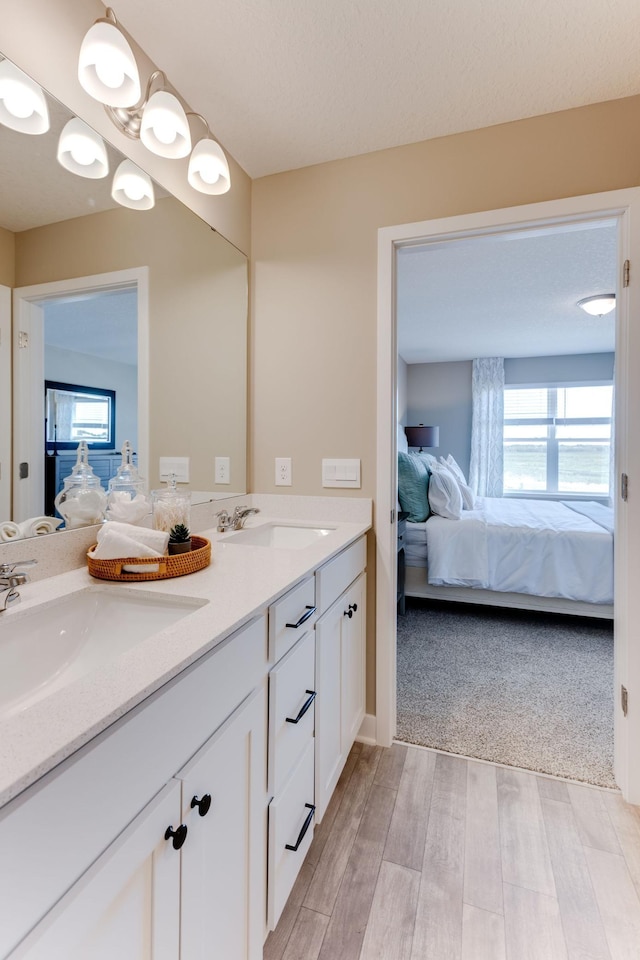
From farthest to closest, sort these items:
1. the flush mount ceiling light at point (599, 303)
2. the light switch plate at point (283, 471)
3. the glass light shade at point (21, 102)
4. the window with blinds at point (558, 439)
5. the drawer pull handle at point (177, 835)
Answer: the window with blinds at point (558, 439) → the flush mount ceiling light at point (599, 303) → the light switch plate at point (283, 471) → the glass light shade at point (21, 102) → the drawer pull handle at point (177, 835)

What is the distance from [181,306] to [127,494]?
74 centimetres

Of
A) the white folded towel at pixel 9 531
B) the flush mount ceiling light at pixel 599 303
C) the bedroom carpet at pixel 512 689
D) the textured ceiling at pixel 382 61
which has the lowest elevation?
the bedroom carpet at pixel 512 689

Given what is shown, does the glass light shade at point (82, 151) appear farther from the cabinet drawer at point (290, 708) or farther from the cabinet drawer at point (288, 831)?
the cabinet drawer at point (288, 831)

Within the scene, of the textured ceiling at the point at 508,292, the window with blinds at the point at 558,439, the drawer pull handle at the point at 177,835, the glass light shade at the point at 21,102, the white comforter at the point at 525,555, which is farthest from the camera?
the window with blinds at the point at 558,439

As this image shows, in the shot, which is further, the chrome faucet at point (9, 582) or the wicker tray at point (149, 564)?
the wicker tray at point (149, 564)

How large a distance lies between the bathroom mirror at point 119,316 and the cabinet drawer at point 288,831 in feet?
2.93

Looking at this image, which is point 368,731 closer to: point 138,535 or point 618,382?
point 138,535

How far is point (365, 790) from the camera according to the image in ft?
5.11

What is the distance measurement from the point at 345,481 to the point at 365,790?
43.7 inches

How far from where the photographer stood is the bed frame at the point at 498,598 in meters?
2.97

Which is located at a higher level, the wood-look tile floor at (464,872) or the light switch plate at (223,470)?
the light switch plate at (223,470)

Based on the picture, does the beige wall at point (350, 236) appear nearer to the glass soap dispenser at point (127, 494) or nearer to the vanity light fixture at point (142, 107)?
the vanity light fixture at point (142, 107)

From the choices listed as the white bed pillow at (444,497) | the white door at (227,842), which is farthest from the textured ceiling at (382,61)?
the white bed pillow at (444,497)

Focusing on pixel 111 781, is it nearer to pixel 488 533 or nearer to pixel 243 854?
pixel 243 854
